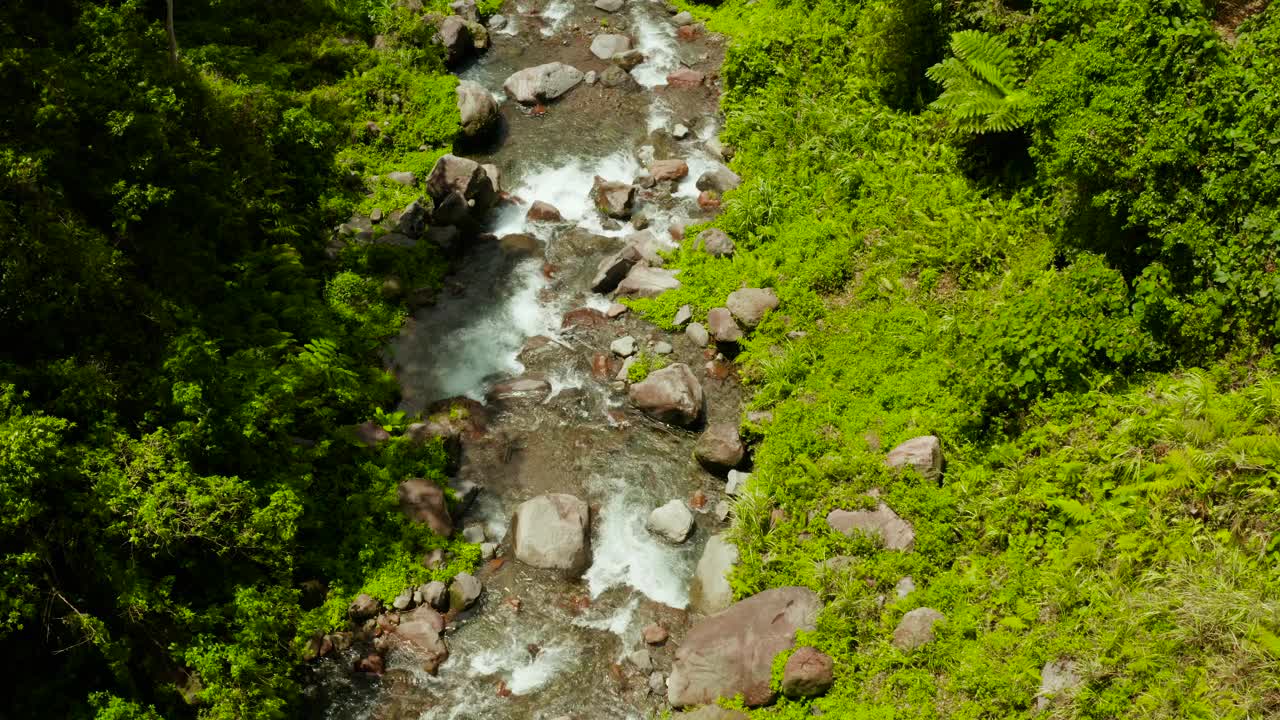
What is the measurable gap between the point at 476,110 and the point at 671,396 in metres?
10.3

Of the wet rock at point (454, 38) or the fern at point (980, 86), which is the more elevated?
the fern at point (980, 86)

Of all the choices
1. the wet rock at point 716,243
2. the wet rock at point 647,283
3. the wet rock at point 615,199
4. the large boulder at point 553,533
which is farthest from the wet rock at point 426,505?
the wet rock at point 615,199

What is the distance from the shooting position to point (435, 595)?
13.4m

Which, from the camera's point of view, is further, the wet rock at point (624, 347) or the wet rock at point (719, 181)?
the wet rock at point (719, 181)

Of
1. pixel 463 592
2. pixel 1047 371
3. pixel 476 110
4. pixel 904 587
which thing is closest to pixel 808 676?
pixel 904 587

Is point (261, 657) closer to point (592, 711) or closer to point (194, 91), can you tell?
point (592, 711)

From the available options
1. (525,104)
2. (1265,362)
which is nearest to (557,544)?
(1265,362)

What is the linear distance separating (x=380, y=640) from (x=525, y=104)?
15.4m

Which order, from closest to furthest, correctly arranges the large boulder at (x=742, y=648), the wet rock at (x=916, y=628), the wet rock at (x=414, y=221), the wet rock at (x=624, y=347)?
the wet rock at (x=916, y=628)
the large boulder at (x=742, y=648)
the wet rock at (x=624, y=347)
the wet rock at (x=414, y=221)

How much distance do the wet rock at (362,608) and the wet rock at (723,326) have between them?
8.19 metres

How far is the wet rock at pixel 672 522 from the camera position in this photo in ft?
47.4

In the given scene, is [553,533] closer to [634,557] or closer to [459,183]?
[634,557]

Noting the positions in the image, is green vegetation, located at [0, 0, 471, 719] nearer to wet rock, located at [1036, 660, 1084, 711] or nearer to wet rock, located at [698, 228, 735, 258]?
wet rock, located at [698, 228, 735, 258]

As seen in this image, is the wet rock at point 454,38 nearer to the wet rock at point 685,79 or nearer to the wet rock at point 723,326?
the wet rock at point 685,79
